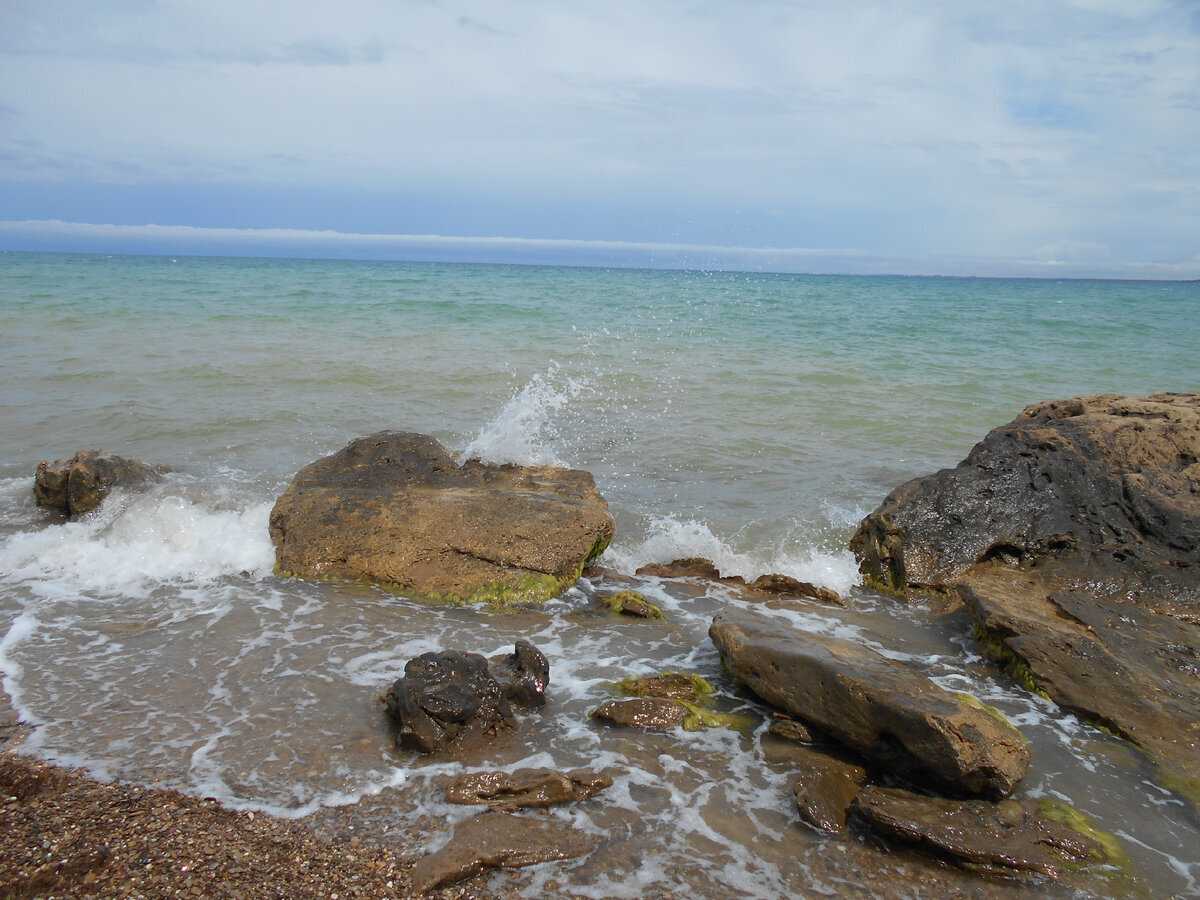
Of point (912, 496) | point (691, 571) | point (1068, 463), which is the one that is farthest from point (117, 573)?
point (1068, 463)

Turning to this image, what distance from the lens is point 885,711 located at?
390cm

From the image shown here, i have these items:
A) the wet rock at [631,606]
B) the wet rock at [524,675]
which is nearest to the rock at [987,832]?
the wet rock at [524,675]

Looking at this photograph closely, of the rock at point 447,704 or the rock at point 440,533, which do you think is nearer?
the rock at point 447,704

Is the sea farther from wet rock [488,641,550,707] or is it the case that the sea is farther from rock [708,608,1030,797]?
rock [708,608,1030,797]

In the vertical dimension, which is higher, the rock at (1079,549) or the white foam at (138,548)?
the rock at (1079,549)

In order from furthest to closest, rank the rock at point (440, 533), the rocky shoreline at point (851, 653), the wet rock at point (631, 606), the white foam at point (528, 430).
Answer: the white foam at point (528, 430), the rock at point (440, 533), the wet rock at point (631, 606), the rocky shoreline at point (851, 653)

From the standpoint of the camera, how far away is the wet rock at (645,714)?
14.5 ft

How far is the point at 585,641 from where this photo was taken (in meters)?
5.48

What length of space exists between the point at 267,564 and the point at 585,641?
284 cm

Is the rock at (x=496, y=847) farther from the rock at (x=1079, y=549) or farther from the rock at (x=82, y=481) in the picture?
the rock at (x=82, y=481)

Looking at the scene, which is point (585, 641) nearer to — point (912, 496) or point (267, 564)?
point (267, 564)

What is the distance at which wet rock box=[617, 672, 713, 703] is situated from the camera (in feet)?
15.4

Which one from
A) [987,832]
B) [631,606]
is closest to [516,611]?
[631,606]

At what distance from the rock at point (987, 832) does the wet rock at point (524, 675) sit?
5.89 ft
